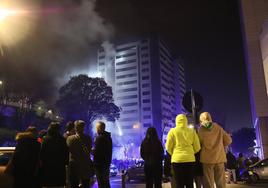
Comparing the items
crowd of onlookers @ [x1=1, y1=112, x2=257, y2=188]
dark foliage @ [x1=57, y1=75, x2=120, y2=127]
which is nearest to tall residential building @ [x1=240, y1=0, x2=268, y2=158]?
dark foliage @ [x1=57, y1=75, x2=120, y2=127]

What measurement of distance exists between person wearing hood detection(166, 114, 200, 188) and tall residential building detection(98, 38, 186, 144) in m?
116

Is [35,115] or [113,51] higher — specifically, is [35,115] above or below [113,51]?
Result: below

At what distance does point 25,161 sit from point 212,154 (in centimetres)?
359

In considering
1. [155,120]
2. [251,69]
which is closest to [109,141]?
[251,69]

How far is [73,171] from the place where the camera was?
6.58m

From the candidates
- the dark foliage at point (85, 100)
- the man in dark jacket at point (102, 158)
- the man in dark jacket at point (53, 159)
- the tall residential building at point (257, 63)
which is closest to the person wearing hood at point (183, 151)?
the man in dark jacket at point (102, 158)

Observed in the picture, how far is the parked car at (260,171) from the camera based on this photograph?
1825cm

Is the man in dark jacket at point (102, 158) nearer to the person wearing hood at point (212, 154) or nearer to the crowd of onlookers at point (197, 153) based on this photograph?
the crowd of onlookers at point (197, 153)

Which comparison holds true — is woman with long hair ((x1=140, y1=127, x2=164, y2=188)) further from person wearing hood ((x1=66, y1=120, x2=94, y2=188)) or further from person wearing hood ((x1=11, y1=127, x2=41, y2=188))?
person wearing hood ((x1=11, y1=127, x2=41, y2=188))

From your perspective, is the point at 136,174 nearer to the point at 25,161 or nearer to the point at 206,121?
the point at 206,121

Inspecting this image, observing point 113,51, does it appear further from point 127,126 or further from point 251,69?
point 251,69

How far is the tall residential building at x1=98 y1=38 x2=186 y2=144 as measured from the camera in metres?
130

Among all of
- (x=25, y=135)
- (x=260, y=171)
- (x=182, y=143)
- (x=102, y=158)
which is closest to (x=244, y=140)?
(x=260, y=171)

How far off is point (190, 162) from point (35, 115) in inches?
1843
